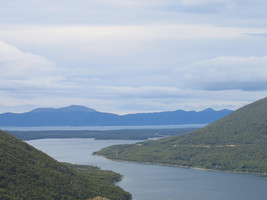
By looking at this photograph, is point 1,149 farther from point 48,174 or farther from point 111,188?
point 111,188

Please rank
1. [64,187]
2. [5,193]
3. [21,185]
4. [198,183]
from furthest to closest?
[198,183], [64,187], [21,185], [5,193]

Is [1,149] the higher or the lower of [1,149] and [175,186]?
the higher

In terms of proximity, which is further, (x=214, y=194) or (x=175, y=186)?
(x=175, y=186)

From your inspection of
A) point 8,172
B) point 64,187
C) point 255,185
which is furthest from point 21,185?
point 255,185

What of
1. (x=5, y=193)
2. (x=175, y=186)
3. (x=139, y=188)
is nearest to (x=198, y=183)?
(x=175, y=186)

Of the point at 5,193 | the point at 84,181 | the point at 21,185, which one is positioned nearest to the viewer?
the point at 5,193

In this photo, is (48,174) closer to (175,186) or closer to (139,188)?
(139,188)
